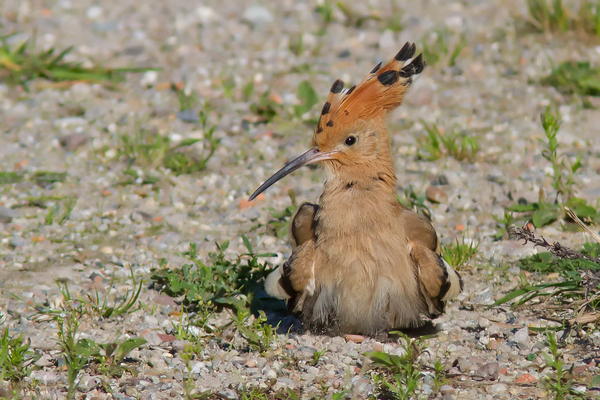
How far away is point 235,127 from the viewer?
20.1 ft

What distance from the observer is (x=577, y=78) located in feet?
20.4

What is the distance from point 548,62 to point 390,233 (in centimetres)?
→ 382

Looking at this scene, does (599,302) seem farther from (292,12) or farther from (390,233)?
(292,12)

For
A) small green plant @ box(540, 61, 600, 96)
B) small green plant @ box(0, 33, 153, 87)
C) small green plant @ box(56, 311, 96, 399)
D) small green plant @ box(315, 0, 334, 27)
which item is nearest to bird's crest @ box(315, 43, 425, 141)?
small green plant @ box(56, 311, 96, 399)

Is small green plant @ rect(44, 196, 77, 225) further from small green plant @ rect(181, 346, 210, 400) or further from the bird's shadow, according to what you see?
small green plant @ rect(181, 346, 210, 400)

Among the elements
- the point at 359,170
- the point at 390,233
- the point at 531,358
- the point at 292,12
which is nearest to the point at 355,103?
the point at 359,170

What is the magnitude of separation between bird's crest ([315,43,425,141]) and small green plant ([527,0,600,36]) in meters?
3.58

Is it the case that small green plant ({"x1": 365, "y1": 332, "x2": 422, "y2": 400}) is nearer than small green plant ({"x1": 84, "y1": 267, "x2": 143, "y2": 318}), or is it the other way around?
small green plant ({"x1": 365, "y1": 332, "x2": 422, "y2": 400})

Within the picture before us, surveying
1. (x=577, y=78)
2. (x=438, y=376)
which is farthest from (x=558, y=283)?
(x=577, y=78)

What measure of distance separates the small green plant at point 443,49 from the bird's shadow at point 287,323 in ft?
10.9

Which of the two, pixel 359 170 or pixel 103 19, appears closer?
pixel 359 170

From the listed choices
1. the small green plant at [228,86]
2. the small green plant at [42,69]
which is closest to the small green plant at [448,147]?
the small green plant at [228,86]

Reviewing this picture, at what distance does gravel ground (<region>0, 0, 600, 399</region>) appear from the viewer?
11.8 feet

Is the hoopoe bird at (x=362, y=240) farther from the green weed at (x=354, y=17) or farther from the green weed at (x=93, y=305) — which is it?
the green weed at (x=354, y=17)
